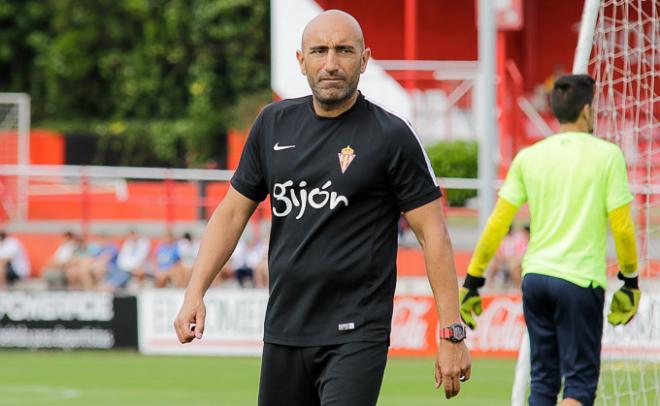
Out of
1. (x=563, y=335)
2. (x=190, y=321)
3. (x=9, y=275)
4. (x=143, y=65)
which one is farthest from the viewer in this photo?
(x=143, y=65)

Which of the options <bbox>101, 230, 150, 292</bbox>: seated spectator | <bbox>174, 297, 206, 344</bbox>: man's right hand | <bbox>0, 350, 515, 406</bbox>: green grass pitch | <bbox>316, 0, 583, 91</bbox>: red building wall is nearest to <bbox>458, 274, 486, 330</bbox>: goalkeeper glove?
<bbox>174, 297, 206, 344</bbox>: man's right hand

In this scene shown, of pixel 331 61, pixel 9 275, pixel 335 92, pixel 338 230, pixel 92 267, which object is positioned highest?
pixel 331 61

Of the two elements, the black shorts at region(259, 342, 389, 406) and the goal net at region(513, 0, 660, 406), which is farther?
the goal net at region(513, 0, 660, 406)

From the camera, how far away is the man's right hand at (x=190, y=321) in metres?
5.24

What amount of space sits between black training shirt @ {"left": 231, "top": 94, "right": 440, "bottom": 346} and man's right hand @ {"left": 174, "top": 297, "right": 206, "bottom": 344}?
26 cm

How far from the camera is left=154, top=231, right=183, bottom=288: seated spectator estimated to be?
1920cm

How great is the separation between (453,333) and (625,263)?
217 cm

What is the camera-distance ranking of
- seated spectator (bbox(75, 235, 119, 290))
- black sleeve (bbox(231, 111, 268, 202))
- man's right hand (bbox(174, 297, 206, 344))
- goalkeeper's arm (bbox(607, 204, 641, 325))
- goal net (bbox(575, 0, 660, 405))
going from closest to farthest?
1. man's right hand (bbox(174, 297, 206, 344))
2. black sleeve (bbox(231, 111, 268, 202))
3. goalkeeper's arm (bbox(607, 204, 641, 325))
4. goal net (bbox(575, 0, 660, 405))
5. seated spectator (bbox(75, 235, 119, 290))

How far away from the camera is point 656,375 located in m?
9.63

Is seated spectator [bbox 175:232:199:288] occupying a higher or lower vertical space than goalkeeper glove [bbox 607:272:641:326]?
lower

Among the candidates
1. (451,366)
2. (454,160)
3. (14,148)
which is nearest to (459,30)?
(454,160)

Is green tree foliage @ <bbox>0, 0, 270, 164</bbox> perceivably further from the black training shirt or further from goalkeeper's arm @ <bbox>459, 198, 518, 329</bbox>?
the black training shirt

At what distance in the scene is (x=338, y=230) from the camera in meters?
5.21

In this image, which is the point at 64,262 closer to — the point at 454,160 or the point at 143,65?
the point at 454,160
